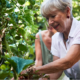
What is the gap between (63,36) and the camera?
118cm

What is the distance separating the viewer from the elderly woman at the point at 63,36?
32.8 inches

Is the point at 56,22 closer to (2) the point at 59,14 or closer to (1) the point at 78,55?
(2) the point at 59,14

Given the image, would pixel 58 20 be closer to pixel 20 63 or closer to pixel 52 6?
pixel 52 6

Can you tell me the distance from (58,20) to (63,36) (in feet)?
0.74

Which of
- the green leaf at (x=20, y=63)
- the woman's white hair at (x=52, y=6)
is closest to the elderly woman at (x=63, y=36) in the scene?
the woman's white hair at (x=52, y=6)

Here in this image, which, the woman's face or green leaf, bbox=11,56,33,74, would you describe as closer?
green leaf, bbox=11,56,33,74

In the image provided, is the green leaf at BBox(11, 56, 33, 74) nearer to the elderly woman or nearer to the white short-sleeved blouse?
the elderly woman

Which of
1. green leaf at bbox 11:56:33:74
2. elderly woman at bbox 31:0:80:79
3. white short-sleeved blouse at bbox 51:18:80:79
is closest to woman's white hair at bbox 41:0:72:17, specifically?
elderly woman at bbox 31:0:80:79

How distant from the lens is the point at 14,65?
0.50m

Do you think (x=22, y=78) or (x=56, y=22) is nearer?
(x=22, y=78)

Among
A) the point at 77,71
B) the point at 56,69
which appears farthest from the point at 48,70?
the point at 77,71

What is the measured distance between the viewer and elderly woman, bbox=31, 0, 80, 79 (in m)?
0.83

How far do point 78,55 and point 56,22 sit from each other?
0.79 feet

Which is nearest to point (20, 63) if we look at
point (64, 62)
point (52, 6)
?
point (64, 62)
